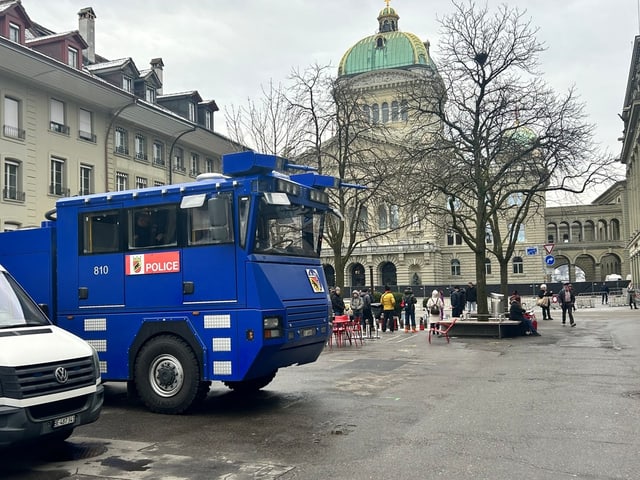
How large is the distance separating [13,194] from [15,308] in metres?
23.9

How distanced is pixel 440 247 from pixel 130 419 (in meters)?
76.7

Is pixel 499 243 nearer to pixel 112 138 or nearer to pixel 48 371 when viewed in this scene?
pixel 112 138

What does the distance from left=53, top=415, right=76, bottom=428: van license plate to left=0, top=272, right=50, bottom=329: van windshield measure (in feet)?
4.04

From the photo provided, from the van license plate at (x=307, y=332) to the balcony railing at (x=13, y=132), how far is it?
23.9 m

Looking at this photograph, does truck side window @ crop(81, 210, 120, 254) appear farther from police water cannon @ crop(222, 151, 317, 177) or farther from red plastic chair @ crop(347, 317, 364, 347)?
red plastic chair @ crop(347, 317, 364, 347)

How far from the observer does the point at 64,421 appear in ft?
20.4

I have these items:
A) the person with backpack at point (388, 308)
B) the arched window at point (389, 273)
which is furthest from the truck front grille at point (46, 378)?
the arched window at point (389, 273)

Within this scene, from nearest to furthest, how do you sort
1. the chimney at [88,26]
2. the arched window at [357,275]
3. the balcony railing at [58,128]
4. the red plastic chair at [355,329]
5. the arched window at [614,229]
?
the red plastic chair at [355,329]
the balcony railing at [58,128]
the chimney at [88,26]
the arched window at [357,275]
the arched window at [614,229]

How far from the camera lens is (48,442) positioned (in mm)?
7246

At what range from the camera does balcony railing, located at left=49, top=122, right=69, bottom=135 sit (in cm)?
3081

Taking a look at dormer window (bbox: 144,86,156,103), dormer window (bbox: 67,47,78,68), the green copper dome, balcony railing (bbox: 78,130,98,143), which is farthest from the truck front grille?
the green copper dome

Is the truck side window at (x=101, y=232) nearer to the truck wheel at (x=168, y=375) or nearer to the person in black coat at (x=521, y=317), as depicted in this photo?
the truck wheel at (x=168, y=375)

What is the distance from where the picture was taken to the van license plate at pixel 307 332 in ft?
30.1

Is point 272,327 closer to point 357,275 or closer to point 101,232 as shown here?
point 101,232
